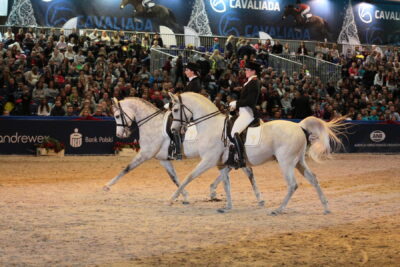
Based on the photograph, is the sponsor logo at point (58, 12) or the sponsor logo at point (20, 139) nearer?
the sponsor logo at point (20, 139)

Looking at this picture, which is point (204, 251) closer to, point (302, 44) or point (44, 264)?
point (44, 264)

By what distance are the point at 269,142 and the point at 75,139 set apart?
10078 millimetres

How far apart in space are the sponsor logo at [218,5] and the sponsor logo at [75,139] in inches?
664

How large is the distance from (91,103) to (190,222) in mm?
11463

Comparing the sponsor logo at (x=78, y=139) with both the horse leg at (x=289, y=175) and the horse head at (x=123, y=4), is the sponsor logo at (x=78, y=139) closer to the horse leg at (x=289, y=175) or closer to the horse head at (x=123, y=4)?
the horse leg at (x=289, y=175)

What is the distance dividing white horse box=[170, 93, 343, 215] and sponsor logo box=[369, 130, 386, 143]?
43.3 ft

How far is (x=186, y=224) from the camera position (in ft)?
30.5

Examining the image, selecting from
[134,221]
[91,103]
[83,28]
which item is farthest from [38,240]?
[83,28]

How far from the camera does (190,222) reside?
948 centimetres

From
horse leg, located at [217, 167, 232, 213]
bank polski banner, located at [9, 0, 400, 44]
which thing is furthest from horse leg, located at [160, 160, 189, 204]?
bank polski banner, located at [9, 0, 400, 44]

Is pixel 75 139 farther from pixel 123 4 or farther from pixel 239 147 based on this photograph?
pixel 123 4

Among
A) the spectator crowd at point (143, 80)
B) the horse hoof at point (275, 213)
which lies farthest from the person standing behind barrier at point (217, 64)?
the horse hoof at point (275, 213)

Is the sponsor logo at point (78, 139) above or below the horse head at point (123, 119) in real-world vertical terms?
below

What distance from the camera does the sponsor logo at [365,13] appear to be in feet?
129
